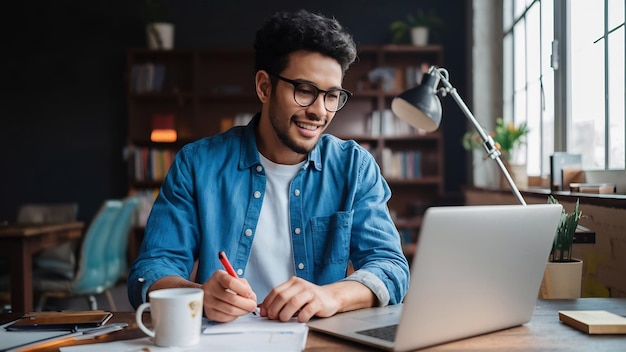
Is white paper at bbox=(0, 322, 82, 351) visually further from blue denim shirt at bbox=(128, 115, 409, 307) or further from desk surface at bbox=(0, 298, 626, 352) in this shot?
blue denim shirt at bbox=(128, 115, 409, 307)

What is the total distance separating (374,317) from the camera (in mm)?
1244

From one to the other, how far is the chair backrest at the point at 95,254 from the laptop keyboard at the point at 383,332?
3026 millimetres

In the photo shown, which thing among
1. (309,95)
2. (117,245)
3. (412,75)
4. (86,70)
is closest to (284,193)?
(309,95)

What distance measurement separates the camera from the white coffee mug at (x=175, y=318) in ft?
3.34

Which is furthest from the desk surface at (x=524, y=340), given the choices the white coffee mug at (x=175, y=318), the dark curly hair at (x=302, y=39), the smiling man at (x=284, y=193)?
the dark curly hair at (x=302, y=39)

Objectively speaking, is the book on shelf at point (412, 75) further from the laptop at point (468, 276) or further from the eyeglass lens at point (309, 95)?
the laptop at point (468, 276)

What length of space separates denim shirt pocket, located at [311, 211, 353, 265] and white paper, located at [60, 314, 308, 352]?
1.72ft

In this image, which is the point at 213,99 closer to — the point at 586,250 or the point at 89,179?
the point at 89,179

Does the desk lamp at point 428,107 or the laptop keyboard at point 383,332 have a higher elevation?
the desk lamp at point 428,107

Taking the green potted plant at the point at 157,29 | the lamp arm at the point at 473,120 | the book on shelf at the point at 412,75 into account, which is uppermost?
the green potted plant at the point at 157,29

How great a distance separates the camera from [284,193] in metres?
1.77

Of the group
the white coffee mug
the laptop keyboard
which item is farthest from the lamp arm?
the white coffee mug

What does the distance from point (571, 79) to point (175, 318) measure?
2624 mm

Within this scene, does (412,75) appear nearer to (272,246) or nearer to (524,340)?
(272,246)
